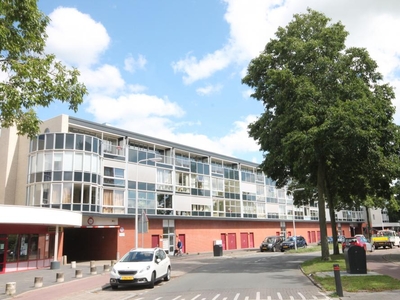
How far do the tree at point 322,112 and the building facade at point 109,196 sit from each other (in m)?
8.52

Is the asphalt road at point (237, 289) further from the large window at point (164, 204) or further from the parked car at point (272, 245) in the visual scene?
the parked car at point (272, 245)

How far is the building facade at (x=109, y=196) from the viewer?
93.0 ft

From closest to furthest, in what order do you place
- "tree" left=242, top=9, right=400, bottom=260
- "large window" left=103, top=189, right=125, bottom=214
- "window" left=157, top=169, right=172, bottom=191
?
"tree" left=242, top=9, right=400, bottom=260 → "large window" left=103, top=189, right=125, bottom=214 → "window" left=157, top=169, right=172, bottom=191

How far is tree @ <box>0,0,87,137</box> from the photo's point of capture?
10.2 metres

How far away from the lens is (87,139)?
111ft

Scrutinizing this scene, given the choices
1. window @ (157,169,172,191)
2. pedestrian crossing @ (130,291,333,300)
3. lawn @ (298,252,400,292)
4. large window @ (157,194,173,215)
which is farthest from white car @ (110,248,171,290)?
window @ (157,169,172,191)

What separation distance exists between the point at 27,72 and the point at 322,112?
52.1 feet

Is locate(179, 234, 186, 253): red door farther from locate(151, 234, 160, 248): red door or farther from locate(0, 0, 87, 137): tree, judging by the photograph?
locate(0, 0, 87, 137): tree

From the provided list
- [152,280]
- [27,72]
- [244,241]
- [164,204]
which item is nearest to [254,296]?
[152,280]

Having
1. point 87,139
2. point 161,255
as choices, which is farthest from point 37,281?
Answer: point 87,139

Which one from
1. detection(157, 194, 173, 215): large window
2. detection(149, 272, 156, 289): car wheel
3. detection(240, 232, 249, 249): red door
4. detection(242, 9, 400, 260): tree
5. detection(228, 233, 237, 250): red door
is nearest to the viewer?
detection(149, 272, 156, 289): car wheel

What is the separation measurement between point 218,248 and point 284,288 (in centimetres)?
2407

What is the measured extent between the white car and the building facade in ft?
19.2

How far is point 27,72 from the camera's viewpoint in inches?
405
